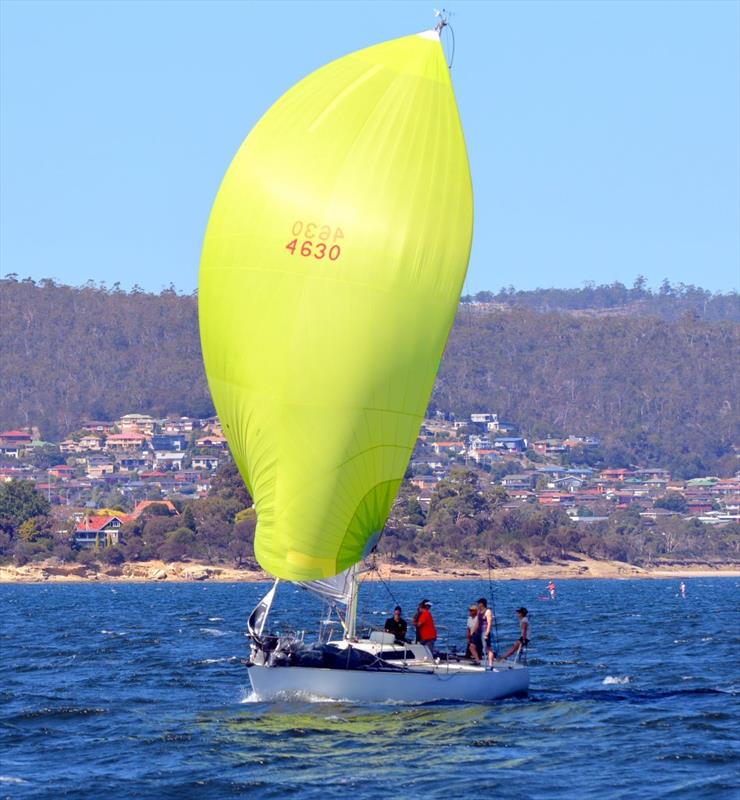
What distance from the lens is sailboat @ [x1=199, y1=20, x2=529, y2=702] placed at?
2422 centimetres

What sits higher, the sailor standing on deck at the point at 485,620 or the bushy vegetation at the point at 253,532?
the sailor standing on deck at the point at 485,620

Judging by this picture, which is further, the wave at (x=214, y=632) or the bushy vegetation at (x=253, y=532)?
the bushy vegetation at (x=253, y=532)

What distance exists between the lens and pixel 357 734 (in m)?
23.2

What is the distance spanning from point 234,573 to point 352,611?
97163mm

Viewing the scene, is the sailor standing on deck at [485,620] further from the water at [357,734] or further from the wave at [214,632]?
the wave at [214,632]

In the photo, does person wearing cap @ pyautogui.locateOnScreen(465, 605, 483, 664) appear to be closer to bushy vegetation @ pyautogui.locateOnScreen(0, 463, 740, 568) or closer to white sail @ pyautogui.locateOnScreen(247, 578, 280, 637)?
white sail @ pyautogui.locateOnScreen(247, 578, 280, 637)

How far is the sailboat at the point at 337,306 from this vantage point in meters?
24.2

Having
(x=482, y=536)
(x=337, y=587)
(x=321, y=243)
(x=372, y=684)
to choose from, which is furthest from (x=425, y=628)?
(x=482, y=536)

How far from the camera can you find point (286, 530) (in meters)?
25.0

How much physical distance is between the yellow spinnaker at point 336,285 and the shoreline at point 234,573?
290ft

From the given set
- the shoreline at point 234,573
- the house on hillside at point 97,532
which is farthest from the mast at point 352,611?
the house on hillside at point 97,532

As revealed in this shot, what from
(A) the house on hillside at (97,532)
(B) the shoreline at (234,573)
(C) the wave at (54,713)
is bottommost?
(B) the shoreline at (234,573)

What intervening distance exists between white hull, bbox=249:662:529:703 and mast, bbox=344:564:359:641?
1.13m

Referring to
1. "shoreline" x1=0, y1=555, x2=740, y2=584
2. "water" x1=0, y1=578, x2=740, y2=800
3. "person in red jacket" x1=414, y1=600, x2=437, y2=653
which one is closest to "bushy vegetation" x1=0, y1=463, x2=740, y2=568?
"shoreline" x1=0, y1=555, x2=740, y2=584
